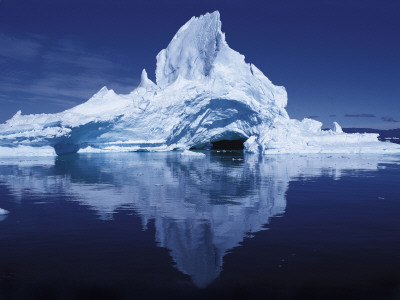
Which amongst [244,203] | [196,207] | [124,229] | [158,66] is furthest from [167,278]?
[158,66]

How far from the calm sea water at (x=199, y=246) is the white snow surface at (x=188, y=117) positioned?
21026 millimetres

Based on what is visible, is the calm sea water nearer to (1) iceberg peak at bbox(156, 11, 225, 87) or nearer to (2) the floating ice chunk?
(1) iceberg peak at bbox(156, 11, 225, 87)

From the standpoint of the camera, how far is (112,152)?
121 feet

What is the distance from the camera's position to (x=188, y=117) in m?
32.3

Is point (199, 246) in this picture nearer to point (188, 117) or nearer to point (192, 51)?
point (188, 117)

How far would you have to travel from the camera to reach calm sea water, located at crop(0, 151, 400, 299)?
3.90 metres

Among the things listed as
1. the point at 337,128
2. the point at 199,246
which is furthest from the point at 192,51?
the point at 199,246

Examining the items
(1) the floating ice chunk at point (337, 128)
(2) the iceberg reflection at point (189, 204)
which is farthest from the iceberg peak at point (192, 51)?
(2) the iceberg reflection at point (189, 204)

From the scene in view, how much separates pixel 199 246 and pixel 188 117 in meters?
27.4

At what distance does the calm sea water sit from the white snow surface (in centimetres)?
2103

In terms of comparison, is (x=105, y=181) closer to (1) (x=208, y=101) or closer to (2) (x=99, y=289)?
(2) (x=99, y=289)

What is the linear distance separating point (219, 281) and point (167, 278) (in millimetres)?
580

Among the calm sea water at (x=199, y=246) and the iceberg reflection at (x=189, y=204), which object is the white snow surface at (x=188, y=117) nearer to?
the iceberg reflection at (x=189, y=204)

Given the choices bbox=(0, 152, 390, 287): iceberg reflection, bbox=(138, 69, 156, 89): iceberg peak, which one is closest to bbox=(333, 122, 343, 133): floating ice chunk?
bbox=(138, 69, 156, 89): iceberg peak
